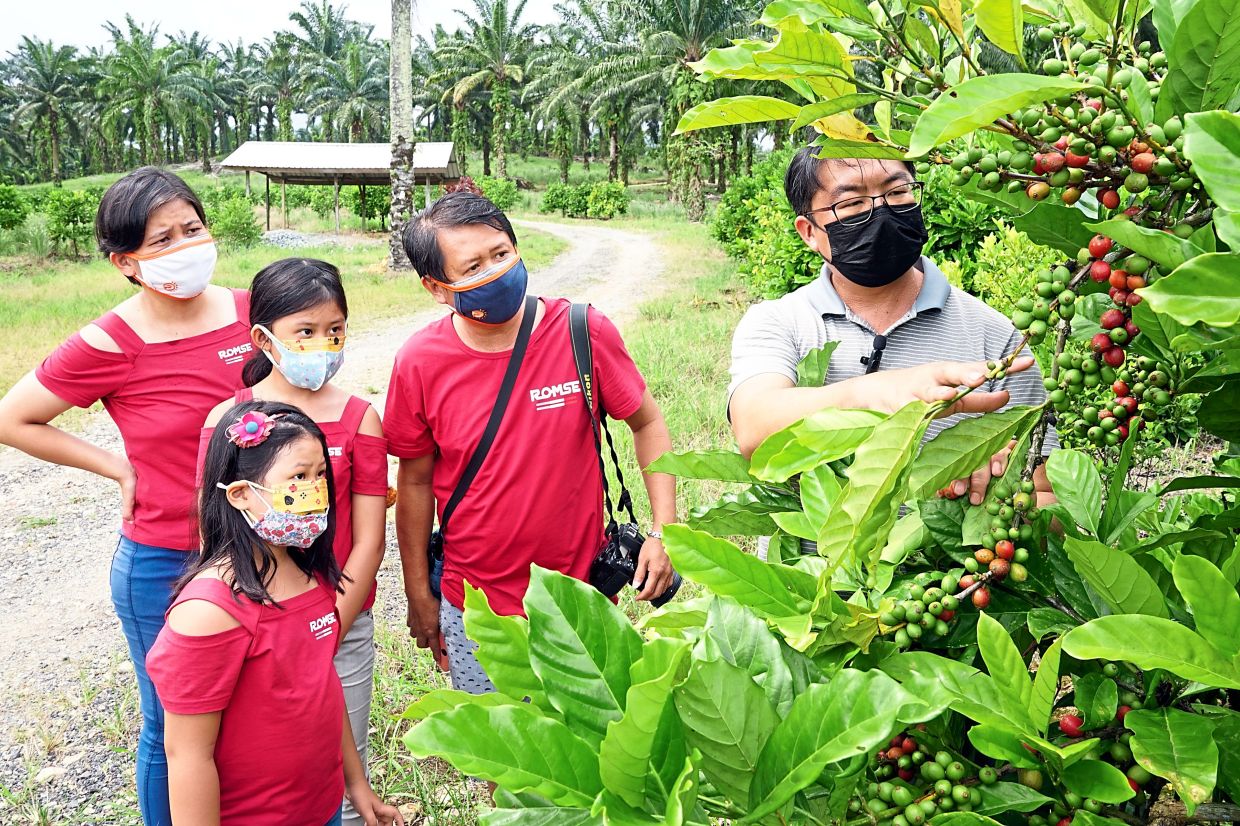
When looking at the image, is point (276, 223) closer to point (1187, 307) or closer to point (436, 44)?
point (436, 44)

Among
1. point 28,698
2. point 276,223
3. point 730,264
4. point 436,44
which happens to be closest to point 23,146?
point 436,44

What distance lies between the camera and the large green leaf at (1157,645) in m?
0.69

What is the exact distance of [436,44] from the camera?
3769cm

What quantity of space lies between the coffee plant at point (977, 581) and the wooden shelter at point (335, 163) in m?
22.5

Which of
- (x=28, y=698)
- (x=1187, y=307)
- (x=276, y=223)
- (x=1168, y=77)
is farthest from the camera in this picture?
(x=276, y=223)

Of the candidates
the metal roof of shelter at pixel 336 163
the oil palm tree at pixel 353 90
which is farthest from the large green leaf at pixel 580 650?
the oil palm tree at pixel 353 90

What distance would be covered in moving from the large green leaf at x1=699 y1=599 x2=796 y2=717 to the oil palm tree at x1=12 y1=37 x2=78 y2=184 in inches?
1804

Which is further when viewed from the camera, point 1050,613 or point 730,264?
point 730,264

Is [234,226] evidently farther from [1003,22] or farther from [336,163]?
[1003,22]

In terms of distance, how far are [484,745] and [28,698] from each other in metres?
4.00

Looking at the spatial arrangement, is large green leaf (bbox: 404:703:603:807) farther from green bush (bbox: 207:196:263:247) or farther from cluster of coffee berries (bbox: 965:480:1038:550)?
green bush (bbox: 207:196:263:247)

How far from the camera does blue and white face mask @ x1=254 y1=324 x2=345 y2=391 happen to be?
245 centimetres

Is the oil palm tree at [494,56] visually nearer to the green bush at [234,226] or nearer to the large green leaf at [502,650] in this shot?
the green bush at [234,226]

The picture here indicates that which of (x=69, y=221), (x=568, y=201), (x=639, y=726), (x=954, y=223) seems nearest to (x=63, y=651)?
(x=639, y=726)
